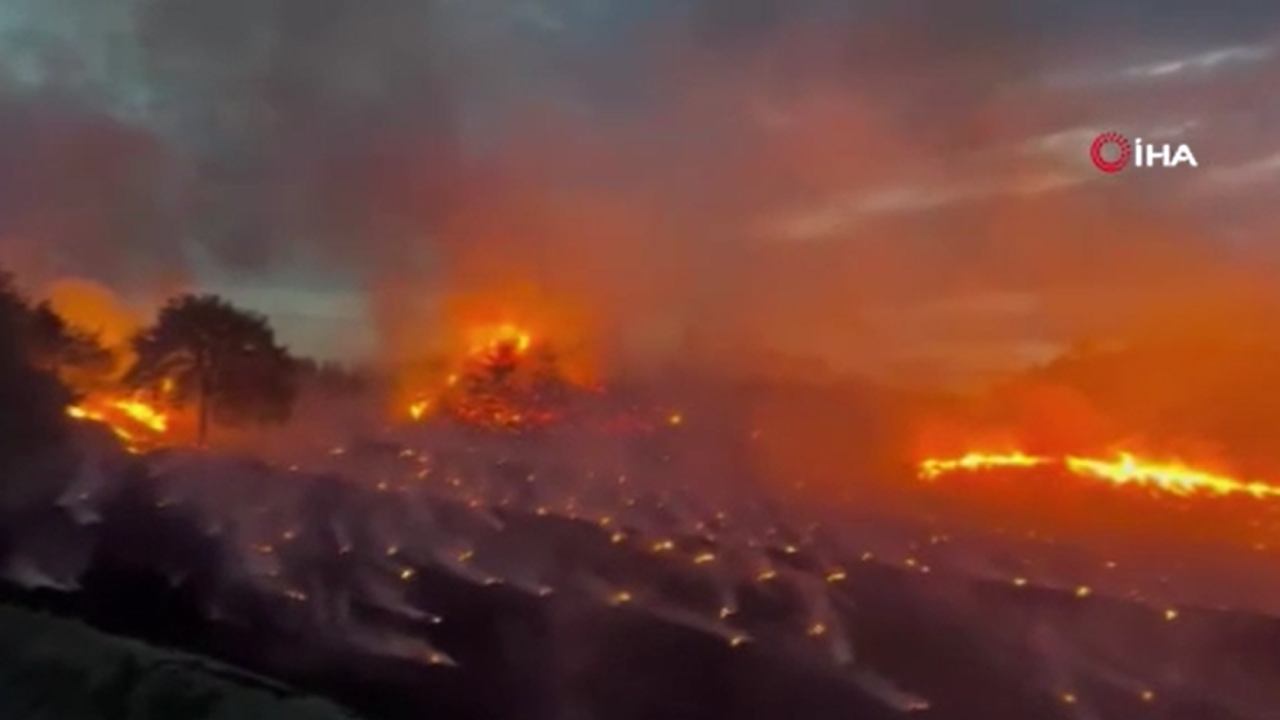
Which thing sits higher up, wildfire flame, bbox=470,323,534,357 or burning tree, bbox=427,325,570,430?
wildfire flame, bbox=470,323,534,357

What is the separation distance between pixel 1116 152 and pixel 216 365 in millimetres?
2330

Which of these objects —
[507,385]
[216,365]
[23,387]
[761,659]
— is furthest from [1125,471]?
[23,387]

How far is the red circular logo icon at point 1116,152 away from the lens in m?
3.07

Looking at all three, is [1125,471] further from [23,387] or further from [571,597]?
[23,387]

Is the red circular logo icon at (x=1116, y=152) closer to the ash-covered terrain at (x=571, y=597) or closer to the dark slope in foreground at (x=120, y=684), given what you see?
the ash-covered terrain at (x=571, y=597)

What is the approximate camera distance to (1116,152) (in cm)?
308

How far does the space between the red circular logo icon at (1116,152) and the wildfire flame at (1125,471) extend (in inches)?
24.4

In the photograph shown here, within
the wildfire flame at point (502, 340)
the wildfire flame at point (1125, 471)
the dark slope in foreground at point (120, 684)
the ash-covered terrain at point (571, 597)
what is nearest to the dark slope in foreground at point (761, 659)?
the ash-covered terrain at point (571, 597)

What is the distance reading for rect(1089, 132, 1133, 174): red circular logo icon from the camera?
3.07m

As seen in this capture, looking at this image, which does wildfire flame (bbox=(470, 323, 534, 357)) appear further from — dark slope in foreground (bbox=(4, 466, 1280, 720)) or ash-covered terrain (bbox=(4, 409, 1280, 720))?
dark slope in foreground (bbox=(4, 466, 1280, 720))

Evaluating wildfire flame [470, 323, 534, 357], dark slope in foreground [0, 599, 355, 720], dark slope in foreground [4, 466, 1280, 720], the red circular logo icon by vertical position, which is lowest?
dark slope in foreground [0, 599, 355, 720]

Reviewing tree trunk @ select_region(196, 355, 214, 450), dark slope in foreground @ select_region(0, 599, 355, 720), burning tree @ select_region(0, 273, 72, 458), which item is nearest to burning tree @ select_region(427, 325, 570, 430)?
tree trunk @ select_region(196, 355, 214, 450)

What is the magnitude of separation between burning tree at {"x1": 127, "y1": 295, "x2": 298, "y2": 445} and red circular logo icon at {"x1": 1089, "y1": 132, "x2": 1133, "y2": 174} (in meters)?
2.11

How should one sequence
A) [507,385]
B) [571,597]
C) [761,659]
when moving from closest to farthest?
[761,659], [571,597], [507,385]
